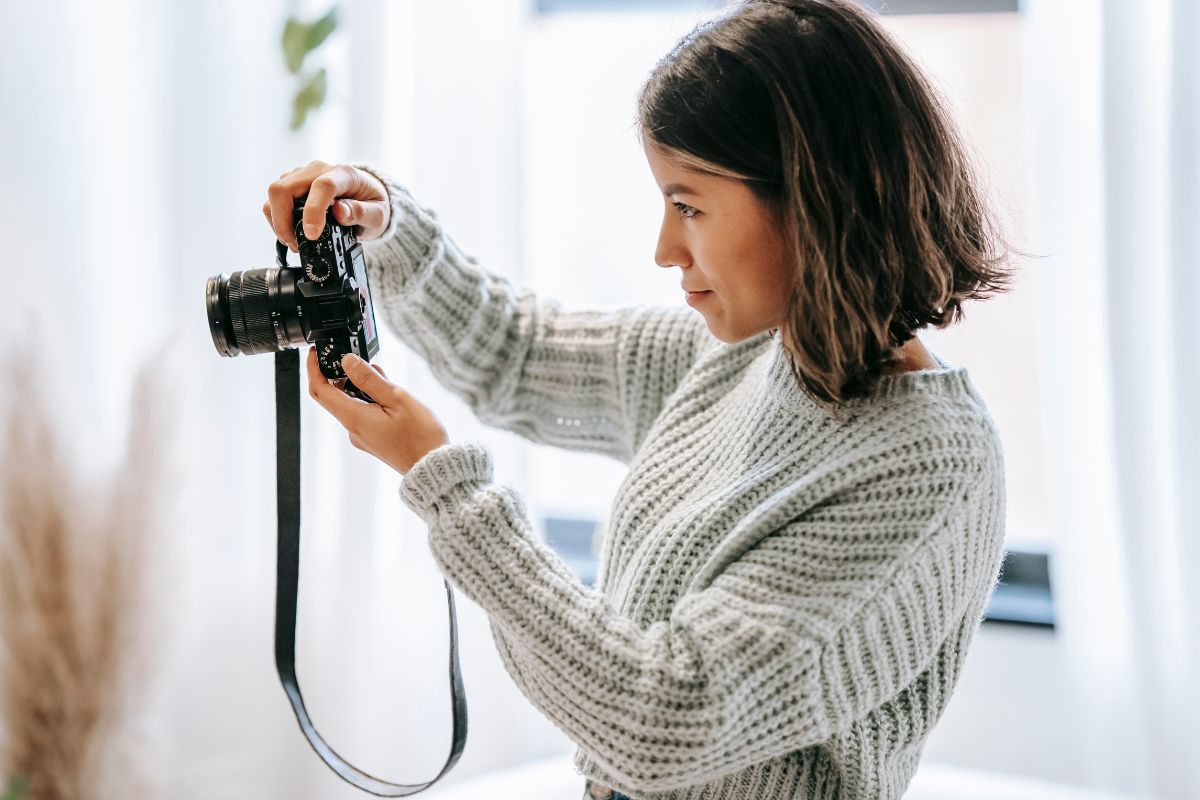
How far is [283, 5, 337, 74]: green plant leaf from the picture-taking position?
1483 millimetres

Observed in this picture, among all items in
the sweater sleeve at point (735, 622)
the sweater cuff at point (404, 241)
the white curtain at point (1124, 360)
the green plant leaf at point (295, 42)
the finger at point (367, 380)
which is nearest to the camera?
the sweater sleeve at point (735, 622)

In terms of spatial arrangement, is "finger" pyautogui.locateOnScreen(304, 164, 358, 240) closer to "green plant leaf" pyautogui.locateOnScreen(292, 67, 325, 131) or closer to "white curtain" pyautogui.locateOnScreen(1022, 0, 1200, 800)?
"green plant leaf" pyautogui.locateOnScreen(292, 67, 325, 131)

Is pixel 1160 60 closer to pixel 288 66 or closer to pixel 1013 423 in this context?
pixel 1013 423

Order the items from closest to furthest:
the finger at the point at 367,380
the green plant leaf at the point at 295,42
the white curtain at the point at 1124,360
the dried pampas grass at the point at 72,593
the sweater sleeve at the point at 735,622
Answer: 1. the sweater sleeve at the point at 735,622
2. the finger at the point at 367,380
3. the white curtain at the point at 1124,360
4. the dried pampas grass at the point at 72,593
5. the green plant leaf at the point at 295,42

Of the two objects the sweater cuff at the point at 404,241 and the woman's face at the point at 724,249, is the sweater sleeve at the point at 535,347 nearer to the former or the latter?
the sweater cuff at the point at 404,241

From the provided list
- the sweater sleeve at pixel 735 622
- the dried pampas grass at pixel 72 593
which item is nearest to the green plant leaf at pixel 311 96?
the dried pampas grass at pixel 72 593

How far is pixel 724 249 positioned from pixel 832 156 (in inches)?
4.0

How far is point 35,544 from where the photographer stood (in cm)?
139

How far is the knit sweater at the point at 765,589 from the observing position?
27.9 inches

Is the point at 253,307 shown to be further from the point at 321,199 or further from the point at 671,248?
the point at 671,248

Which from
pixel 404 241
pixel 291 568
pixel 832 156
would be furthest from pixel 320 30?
pixel 832 156

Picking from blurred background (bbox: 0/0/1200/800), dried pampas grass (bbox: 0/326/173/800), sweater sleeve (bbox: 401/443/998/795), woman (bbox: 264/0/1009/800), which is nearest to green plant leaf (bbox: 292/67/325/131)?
blurred background (bbox: 0/0/1200/800)

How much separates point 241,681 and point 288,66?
35.1 inches

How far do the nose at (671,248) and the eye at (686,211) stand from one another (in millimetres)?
15
